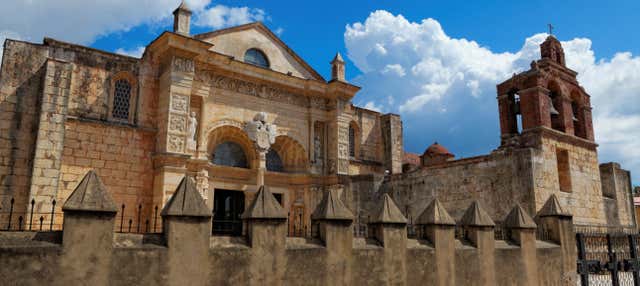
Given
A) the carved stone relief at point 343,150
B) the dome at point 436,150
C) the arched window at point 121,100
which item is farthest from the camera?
the dome at point 436,150

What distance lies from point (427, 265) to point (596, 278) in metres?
6.69

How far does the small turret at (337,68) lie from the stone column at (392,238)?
1214 cm

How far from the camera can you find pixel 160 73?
15.7m

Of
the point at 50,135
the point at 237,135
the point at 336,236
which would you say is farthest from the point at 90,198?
the point at 237,135

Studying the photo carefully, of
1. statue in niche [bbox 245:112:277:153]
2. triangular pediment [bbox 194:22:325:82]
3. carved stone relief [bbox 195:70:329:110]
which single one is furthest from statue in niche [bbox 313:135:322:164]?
triangular pediment [bbox 194:22:325:82]

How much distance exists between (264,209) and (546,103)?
11865 millimetres

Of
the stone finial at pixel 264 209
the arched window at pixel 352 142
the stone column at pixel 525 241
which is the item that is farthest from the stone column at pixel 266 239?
the arched window at pixel 352 142

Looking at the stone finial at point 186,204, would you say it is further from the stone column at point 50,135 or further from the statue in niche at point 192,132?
the statue in niche at point 192,132

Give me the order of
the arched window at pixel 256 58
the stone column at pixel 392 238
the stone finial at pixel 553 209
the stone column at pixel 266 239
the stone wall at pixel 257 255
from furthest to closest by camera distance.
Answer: the arched window at pixel 256 58 < the stone finial at pixel 553 209 < the stone column at pixel 392 238 < the stone column at pixel 266 239 < the stone wall at pixel 257 255

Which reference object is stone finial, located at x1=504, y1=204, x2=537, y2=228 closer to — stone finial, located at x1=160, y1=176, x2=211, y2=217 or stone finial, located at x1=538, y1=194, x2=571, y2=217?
stone finial, located at x1=538, y1=194, x2=571, y2=217

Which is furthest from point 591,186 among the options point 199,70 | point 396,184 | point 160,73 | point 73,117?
point 73,117

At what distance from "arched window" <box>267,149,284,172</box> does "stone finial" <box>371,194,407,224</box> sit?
11040mm

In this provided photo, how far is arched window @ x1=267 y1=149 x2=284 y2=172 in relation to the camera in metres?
18.6

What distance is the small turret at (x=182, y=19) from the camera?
50.6ft
